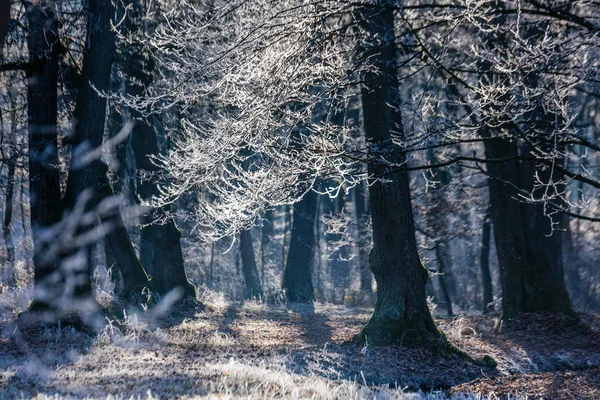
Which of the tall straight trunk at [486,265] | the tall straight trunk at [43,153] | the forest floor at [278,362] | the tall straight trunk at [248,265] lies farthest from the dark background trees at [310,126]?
the tall straight trunk at [248,265]

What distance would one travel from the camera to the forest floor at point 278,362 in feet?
17.0

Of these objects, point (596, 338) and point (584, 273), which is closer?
point (596, 338)

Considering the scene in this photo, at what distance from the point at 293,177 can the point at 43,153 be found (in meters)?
5.26

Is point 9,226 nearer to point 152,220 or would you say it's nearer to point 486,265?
point 152,220

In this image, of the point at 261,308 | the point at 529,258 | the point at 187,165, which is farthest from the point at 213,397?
the point at 261,308

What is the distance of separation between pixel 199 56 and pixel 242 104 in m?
1.29

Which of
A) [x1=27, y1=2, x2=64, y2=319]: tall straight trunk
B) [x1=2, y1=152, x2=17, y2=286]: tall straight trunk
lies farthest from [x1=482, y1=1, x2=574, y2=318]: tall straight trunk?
[x1=2, y1=152, x2=17, y2=286]: tall straight trunk

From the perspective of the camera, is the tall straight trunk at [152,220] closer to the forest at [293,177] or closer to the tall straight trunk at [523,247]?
the forest at [293,177]

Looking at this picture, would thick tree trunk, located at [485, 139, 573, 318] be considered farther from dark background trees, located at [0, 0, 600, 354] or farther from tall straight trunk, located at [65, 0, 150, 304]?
tall straight trunk, located at [65, 0, 150, 304]

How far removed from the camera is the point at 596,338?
36.9 ft

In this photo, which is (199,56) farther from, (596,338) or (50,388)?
(596,338)

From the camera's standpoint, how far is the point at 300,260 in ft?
65.1

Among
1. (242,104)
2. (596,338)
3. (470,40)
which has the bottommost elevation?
(596,338)

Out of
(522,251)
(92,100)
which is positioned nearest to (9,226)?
(92,100)
